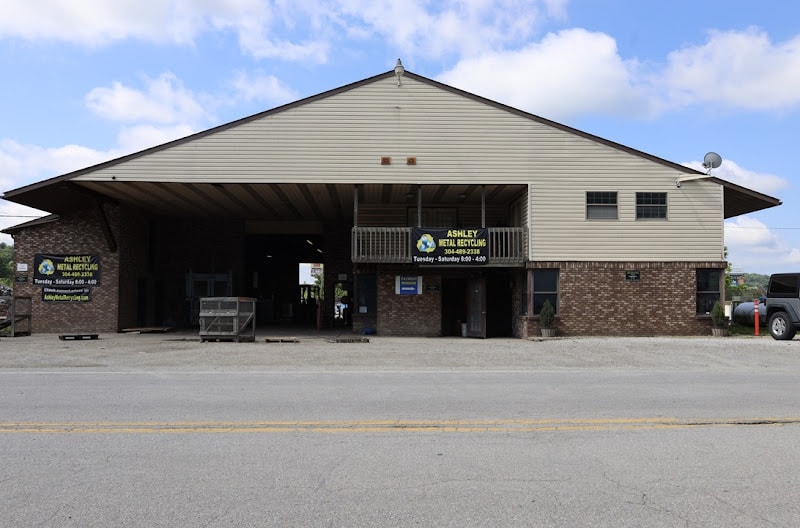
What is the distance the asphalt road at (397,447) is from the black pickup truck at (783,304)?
7.37 metres

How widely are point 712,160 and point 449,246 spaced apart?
939 cm

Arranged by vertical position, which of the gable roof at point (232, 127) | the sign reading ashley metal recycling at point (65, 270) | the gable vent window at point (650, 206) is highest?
the gable roof at point (232, 127)

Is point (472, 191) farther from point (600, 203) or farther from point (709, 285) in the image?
point (709, 285)

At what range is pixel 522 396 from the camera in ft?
30.5

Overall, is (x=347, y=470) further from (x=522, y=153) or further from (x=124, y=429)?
(x=522, y=153)

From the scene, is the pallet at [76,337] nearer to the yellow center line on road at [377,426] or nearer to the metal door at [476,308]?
the metal door at [476,308]

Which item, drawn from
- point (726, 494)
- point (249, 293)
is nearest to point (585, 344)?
point (726, 494)

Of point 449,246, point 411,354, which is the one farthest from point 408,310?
point 411,354

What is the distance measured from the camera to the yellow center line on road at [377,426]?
22.9 feet

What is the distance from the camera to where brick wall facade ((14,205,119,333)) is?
2358cm

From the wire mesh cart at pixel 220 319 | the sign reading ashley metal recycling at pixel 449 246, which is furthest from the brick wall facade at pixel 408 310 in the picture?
the wire mesh cart at pixel 220 319

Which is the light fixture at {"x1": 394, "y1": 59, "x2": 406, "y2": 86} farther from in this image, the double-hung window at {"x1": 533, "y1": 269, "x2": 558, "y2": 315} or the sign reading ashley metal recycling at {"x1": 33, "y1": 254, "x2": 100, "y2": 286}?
the sign reading ashley metal recycling at {"x1": 33, "y1": 254, "x2": 100, "y2": 286}

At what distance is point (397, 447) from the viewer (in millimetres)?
6234

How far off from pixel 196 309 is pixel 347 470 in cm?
2581
